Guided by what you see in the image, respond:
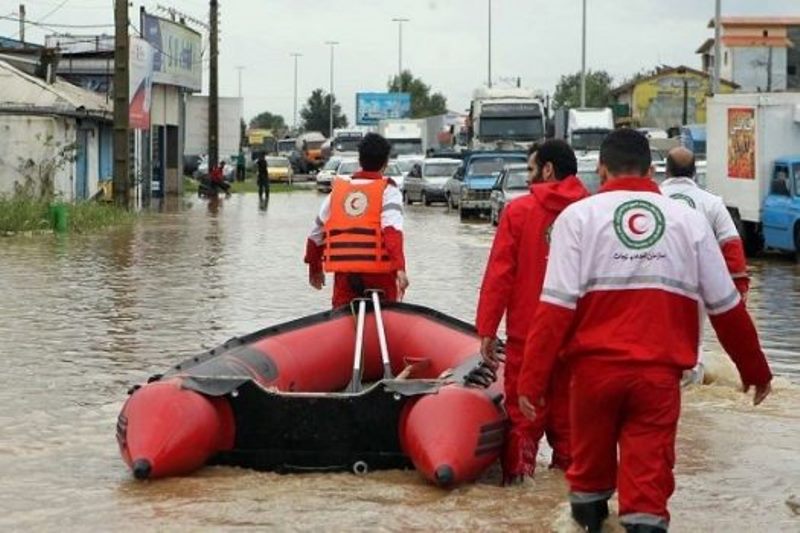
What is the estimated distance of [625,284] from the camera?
5.89 m

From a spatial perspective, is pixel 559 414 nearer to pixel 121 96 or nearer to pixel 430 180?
pixel 121 96

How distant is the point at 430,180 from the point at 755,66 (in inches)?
2082

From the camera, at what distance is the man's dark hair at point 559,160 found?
312 inches

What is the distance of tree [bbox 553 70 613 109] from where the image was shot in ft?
393

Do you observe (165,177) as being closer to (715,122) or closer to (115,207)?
(115,207)

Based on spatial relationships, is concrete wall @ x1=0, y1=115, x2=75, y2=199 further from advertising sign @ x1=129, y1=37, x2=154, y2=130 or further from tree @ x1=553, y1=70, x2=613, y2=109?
tree @ x1=553, y1=70, x2=613, y2=109

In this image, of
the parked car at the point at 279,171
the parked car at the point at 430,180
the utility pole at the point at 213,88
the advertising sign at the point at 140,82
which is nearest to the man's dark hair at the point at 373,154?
the advertising sign at the point at 140,82

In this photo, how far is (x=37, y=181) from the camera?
34.5m

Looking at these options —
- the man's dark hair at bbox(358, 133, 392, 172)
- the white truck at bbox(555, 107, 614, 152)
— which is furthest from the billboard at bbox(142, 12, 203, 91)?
the man's dark hair at bbox(358, 133, 392, 172)

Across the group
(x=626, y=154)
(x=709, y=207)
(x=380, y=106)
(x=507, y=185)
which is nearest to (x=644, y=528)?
(x=626, y=154)

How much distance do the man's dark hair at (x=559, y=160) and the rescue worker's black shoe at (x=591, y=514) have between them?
2042 mm

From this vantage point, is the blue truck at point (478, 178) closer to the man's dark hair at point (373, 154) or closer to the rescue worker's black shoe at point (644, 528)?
the man's dark hair at point (373, 154)

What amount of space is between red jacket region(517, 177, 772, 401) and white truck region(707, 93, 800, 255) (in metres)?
18.3

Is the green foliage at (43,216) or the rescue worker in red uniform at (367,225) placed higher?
the rescue worker in red uniform at (367,225)
